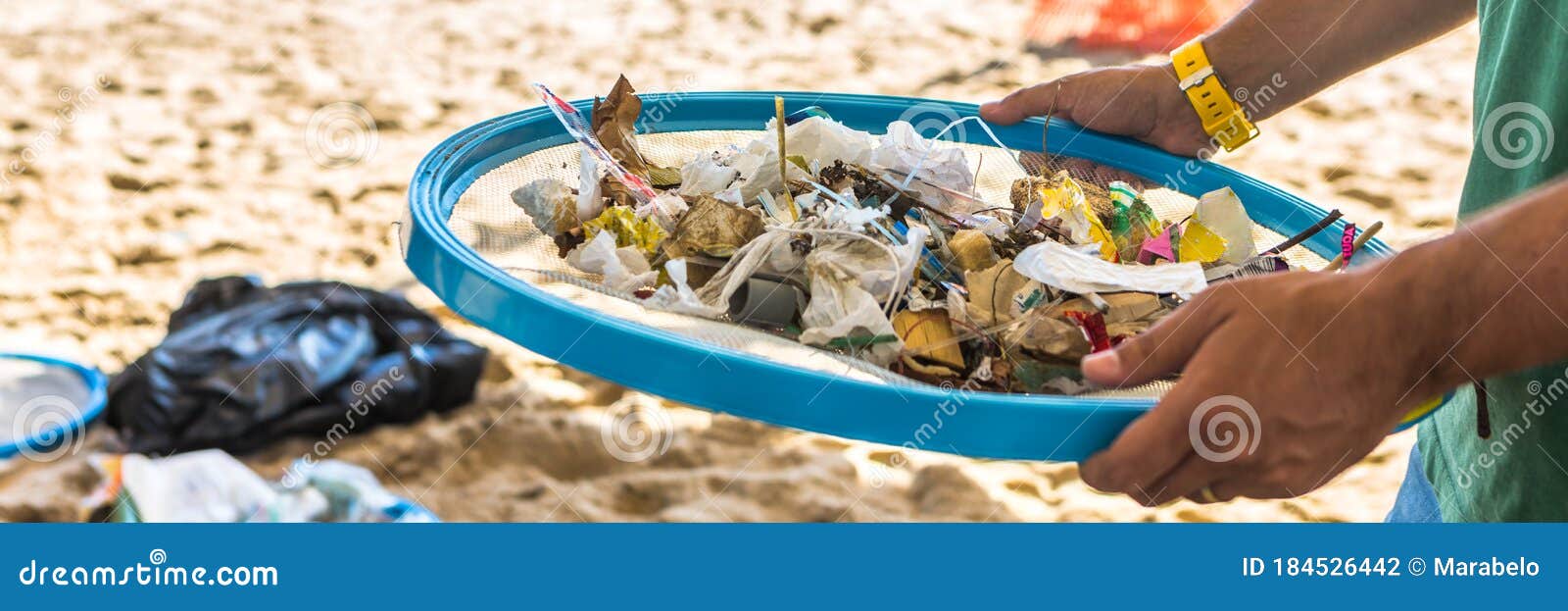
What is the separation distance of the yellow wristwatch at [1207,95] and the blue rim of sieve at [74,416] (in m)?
1.35

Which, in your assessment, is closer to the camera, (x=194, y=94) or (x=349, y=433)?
(x=349, y=433)

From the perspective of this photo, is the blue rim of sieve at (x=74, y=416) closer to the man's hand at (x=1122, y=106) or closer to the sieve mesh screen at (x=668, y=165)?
the sieve mesh screen at (x=668, y=165)

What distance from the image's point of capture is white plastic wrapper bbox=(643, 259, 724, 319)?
75 centimetres

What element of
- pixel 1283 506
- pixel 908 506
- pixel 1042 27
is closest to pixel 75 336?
pixel 908 506

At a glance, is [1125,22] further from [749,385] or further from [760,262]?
[749,385]

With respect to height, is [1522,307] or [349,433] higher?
[1522,307]

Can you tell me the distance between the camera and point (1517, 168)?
82cm

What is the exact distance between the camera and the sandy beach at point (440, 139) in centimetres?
161

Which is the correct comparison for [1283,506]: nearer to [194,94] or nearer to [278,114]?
[278,114]

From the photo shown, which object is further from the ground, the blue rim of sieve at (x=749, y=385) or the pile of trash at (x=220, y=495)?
the blue rim of sieve at (x=749, y=385)

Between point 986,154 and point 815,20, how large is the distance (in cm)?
227

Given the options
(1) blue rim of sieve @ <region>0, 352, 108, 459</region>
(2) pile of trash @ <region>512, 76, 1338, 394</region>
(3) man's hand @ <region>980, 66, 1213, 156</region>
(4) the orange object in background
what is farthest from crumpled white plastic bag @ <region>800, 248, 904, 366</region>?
(4) the orange object in background

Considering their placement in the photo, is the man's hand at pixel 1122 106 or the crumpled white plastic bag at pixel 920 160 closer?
the crumpled white plastic bag at pixel 920 160

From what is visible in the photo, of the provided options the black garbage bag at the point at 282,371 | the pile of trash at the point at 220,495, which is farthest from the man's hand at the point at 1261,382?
the black garbage bag at the point at 282,371
